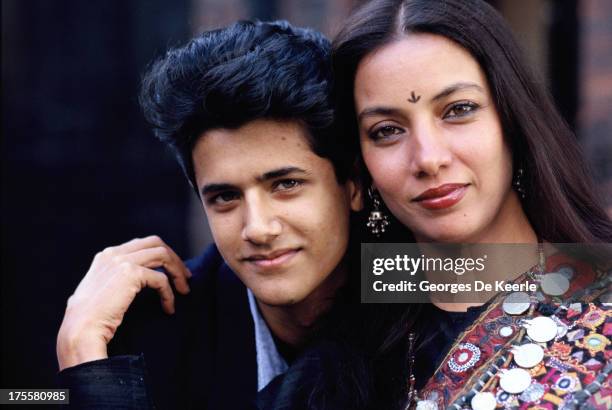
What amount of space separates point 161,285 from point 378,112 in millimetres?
974

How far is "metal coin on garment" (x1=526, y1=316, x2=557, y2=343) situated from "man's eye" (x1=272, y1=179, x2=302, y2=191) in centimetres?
82

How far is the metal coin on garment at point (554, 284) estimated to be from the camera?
2.52 m

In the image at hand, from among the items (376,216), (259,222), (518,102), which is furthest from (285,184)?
(518,102)

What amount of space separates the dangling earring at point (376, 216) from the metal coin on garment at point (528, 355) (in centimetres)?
65

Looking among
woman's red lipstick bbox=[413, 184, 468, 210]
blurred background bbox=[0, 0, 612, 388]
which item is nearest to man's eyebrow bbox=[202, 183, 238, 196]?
woman's red lipstick bbox=[413, 184, 468, 210]

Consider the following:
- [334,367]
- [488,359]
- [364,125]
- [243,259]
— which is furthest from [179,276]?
[488,359]

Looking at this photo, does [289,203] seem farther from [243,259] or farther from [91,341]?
[91,341]

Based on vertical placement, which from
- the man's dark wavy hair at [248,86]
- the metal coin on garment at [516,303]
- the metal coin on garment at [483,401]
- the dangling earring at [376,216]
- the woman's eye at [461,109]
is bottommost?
the metal coin on garment at [483,401]

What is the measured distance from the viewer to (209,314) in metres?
3.15

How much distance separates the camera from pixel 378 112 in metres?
2.60

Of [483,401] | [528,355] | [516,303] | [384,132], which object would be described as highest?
[384,132]

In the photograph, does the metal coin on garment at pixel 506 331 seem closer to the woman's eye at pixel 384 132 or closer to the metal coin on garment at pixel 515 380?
the metal coin on garment at pixel 515 380

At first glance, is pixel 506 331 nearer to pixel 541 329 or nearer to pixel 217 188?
pixel 541 329

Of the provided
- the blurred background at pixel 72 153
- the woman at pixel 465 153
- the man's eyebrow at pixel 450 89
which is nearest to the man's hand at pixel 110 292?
the woman at pixel 465 153
